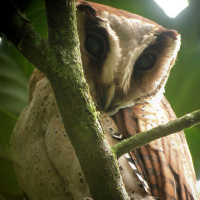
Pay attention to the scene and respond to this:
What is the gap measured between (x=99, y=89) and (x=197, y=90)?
137 centimetres

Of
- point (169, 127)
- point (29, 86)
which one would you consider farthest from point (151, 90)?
point (169, 127)

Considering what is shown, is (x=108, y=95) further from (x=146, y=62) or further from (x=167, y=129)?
(x=167, y=129)

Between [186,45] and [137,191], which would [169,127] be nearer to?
[137,191]

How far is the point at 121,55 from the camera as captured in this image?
182cm

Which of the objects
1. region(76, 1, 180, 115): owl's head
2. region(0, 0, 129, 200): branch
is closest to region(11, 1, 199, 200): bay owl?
region(76, 1, 180, 115): owl's head

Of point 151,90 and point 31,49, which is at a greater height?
point 151,90

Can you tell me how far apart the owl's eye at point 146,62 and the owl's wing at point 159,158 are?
0.27 metres

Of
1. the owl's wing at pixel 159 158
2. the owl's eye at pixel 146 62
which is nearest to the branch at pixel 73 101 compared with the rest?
the owl's wing at pixel 159 158

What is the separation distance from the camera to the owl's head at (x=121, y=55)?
1.79 metres

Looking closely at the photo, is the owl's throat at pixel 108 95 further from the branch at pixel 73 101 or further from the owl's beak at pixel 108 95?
the branch at pixel 73 101

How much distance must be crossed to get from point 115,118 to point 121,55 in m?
0.44

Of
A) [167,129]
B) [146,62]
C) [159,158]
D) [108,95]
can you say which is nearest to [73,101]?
[167,129]

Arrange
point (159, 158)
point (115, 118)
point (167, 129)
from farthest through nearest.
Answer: point (115, 118), point (159, 158), point (167, 129)

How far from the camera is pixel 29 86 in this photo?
2.20 m
